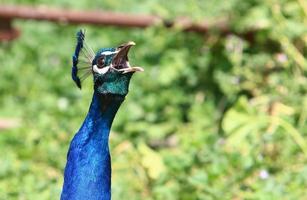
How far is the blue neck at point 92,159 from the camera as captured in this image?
309 cm

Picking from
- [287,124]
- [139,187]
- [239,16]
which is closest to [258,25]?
[239,16]

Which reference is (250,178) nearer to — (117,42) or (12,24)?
(117,42)

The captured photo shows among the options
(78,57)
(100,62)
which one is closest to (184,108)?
(78,57)

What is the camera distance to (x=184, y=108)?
574 cm

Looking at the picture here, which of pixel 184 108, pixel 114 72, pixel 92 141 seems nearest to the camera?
pixel 114 72

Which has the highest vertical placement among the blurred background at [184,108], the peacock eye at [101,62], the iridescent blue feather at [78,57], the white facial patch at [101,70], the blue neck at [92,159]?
the blurred background at [184,108]

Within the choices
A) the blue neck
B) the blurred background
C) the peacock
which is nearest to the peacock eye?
Result: the peacock

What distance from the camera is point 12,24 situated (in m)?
6.72

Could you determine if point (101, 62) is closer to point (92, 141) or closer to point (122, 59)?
point (122, 59)

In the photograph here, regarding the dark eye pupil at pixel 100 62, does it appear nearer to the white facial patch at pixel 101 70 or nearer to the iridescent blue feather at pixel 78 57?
the white facial patch at pixel 101 70

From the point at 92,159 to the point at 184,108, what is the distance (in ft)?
8.75

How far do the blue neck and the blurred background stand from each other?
65 cm

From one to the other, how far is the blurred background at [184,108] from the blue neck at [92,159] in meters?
0.65

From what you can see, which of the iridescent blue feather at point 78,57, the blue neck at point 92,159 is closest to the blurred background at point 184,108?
the iridescent blue feather at point 78,57
